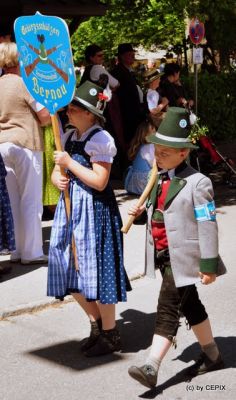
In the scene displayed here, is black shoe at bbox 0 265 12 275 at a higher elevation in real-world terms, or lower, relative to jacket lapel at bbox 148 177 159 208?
lower

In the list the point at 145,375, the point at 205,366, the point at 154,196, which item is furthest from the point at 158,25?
the point at 145,375

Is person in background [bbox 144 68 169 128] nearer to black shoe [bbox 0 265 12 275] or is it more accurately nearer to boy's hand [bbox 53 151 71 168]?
black shoe [bbox 0 265 12 275]

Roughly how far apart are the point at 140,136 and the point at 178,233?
235 inches

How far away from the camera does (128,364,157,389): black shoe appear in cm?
456

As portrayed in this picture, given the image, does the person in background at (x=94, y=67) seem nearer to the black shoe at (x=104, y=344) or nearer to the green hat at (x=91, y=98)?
the green hat at (x=91, y=98)

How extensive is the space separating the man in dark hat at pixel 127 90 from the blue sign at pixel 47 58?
6829mm

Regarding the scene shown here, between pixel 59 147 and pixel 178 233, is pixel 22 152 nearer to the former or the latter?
pixel 59 147

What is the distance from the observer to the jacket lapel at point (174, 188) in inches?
179

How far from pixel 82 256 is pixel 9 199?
7.03 feet

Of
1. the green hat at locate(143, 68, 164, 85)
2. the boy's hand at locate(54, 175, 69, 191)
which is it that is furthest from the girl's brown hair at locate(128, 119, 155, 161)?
the boy's hand at locate(54, 175, 69, 191)

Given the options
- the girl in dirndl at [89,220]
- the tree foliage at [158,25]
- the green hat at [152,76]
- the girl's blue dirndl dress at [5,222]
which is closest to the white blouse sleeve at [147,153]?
the green hat at [152,76]

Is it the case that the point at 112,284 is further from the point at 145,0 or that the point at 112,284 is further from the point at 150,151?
the point at 145,0

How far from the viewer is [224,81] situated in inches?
722

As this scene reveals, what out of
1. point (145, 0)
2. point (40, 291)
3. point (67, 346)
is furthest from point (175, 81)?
point (67, 346)
